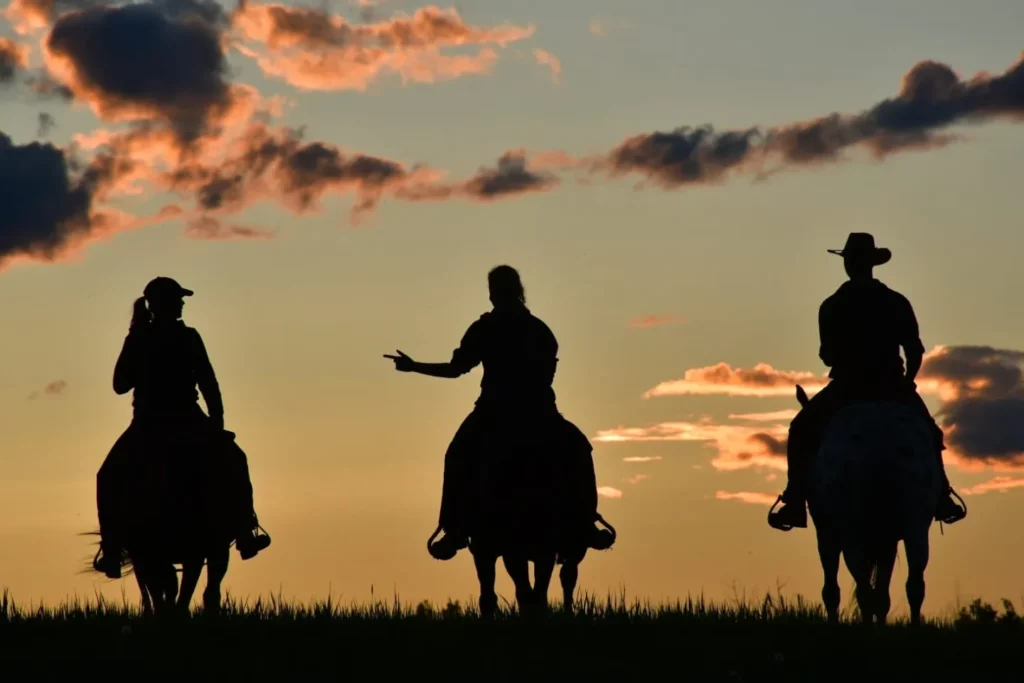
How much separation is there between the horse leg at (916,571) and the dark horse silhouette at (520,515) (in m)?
2.70

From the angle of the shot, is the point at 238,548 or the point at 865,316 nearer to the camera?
the point at 865,316

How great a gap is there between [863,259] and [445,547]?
13.6ft

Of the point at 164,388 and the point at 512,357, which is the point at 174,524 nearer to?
the point at 164,388

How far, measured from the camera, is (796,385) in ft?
48.0

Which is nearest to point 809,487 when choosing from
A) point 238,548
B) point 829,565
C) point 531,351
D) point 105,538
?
point 829,565

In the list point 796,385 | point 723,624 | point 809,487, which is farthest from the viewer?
point 796,385

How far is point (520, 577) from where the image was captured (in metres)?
13.8

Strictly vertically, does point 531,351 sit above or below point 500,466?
above

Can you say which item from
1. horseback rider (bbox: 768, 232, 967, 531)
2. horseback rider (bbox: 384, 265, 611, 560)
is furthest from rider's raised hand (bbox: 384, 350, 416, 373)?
horseback rider (bbox: 768, 232, 967, 531)

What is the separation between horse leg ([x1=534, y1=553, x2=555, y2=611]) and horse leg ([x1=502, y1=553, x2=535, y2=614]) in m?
0.06

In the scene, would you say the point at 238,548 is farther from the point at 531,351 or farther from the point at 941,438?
the point at 941,438

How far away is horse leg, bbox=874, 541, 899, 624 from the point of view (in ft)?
43.4

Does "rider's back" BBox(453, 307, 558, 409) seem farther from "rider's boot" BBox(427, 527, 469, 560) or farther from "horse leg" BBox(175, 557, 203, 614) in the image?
"horse leg" BBox(175, 557, 203, 614)

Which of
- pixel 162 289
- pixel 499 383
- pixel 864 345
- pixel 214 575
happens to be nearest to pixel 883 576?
Answer: pixel 864 345
